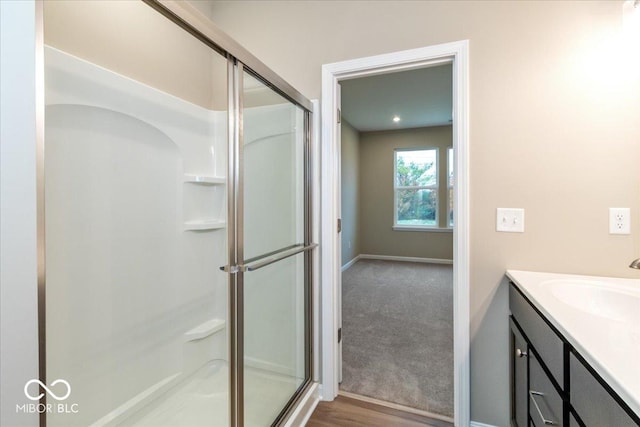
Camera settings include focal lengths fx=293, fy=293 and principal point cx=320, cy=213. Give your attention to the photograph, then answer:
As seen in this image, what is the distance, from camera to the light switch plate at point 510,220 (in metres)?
1.54

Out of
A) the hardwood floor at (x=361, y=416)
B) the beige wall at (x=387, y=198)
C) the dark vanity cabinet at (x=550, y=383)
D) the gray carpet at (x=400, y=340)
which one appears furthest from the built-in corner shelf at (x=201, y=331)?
the beige wall at (x=387, y=198)

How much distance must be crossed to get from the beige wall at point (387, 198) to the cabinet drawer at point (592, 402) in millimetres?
5108

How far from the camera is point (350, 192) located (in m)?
5.63

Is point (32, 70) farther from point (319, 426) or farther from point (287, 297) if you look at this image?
point (319, 426)

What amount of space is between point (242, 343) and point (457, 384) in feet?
4.00

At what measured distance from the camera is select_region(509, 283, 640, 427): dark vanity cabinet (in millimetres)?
684

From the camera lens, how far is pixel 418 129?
227 inches

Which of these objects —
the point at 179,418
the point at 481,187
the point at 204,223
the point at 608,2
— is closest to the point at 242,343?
the point at 179,418

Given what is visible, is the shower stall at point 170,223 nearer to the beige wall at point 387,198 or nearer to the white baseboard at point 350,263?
the white baseboard at point 350,263

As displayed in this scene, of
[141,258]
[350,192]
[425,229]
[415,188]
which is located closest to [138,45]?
[141,258]

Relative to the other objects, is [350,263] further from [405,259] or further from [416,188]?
[416,188]

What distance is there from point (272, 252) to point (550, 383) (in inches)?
51.1

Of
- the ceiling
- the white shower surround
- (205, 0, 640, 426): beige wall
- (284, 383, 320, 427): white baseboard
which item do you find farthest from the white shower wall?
the ceiling

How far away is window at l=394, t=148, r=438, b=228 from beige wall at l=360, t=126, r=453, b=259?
0.12m
